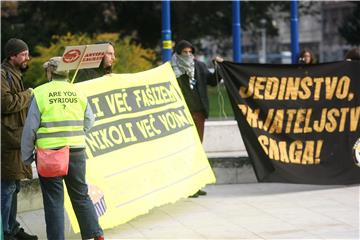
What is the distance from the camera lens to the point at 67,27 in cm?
2975

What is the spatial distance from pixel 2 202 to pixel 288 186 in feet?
14.2

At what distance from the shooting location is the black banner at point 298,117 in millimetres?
9141

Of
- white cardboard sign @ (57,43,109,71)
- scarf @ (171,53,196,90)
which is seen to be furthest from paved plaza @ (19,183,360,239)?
white cardboard sign @ (57,43,109,71)

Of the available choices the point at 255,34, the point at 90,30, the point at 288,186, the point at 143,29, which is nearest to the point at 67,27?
the point at 90,30

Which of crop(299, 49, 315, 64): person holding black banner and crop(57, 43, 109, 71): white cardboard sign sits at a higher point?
crop(57, 43, 109, 71): white cardboard sign

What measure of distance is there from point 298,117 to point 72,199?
414 centimetres

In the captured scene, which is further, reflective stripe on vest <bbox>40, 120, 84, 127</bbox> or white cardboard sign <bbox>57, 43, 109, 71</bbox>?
white cardboard sign <bbox>57, 43, 109, 71</bbox>

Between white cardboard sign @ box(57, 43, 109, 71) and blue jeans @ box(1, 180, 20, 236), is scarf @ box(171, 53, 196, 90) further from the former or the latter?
blue jeans @ box(1, 180, 20, 236)

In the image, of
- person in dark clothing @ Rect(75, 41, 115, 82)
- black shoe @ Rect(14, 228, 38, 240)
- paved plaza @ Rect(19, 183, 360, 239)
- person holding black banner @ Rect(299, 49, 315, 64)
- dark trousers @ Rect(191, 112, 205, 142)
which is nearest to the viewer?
black shoe @ Rect(14, 228, 38, 240)

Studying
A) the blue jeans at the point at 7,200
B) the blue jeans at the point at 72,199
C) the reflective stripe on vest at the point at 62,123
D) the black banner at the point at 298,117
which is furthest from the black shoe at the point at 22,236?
the black banner at the point at 298,117

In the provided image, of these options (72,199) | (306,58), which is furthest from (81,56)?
(306,58)

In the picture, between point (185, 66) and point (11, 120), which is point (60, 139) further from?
point (185, 66)

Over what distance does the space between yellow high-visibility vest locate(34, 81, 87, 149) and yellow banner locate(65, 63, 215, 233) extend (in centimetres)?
74

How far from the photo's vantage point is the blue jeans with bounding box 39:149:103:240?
5863 millimetres
